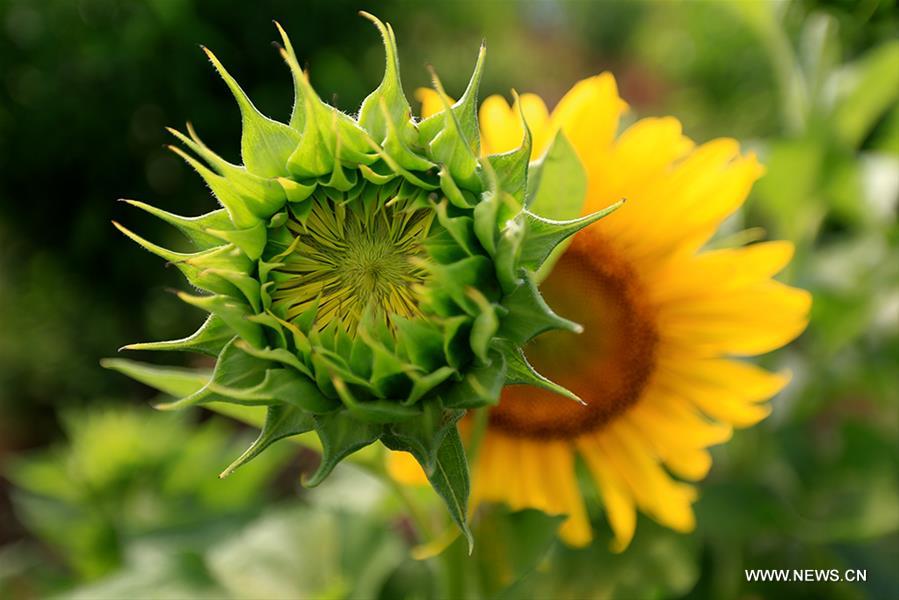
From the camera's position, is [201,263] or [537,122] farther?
[537,122]

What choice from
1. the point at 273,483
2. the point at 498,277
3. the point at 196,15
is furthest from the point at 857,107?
the point at 196,15

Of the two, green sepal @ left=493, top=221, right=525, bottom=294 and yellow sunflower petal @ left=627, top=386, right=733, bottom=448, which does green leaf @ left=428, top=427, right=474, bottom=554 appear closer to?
green sepal @ left=493, top=221, right=525, bottom=294

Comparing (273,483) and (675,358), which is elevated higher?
(675,358)

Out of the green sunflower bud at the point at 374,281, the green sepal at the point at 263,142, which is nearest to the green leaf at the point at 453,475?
the green sunflower bud at the point at 374,281

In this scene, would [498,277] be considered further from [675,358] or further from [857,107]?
[857,107]

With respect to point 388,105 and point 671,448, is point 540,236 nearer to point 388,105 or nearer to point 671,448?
point 388,105

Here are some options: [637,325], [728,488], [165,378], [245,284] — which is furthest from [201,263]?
[728,488]

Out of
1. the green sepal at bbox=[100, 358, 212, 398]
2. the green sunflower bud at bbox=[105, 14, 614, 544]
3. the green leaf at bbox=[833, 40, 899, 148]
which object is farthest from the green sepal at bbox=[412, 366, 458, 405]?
the green leaf at bbox=[833, 40, 899, 148]
